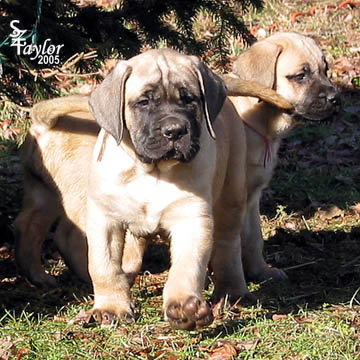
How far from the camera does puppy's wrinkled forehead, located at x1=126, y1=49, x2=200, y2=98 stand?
4027 millimetres

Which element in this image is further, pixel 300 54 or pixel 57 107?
pixel 300 54

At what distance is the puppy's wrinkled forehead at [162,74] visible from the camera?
4027 mm

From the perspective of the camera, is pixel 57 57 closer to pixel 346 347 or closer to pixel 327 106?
pixel 327 106

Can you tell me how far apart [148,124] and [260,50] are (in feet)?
5.95

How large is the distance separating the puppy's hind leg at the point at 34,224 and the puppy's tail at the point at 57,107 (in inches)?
16.4

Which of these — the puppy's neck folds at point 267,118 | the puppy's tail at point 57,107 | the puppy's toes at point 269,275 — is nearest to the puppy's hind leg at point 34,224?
the puppy's tail at point 57,107

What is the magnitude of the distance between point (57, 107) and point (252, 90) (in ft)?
3.47

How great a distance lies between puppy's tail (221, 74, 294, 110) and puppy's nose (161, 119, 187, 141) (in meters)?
0.99

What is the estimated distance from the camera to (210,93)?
4.15 meters

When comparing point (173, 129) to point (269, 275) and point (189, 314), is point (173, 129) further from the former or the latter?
point (269, 275)

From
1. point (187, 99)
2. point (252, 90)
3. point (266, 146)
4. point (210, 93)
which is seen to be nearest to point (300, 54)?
point (266, 146)

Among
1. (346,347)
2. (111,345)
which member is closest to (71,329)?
(111,345)

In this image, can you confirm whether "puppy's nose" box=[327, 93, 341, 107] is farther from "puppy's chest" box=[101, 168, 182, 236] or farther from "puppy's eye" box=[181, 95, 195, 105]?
"puppy's chest" box=[101, 168, 182, 236]
